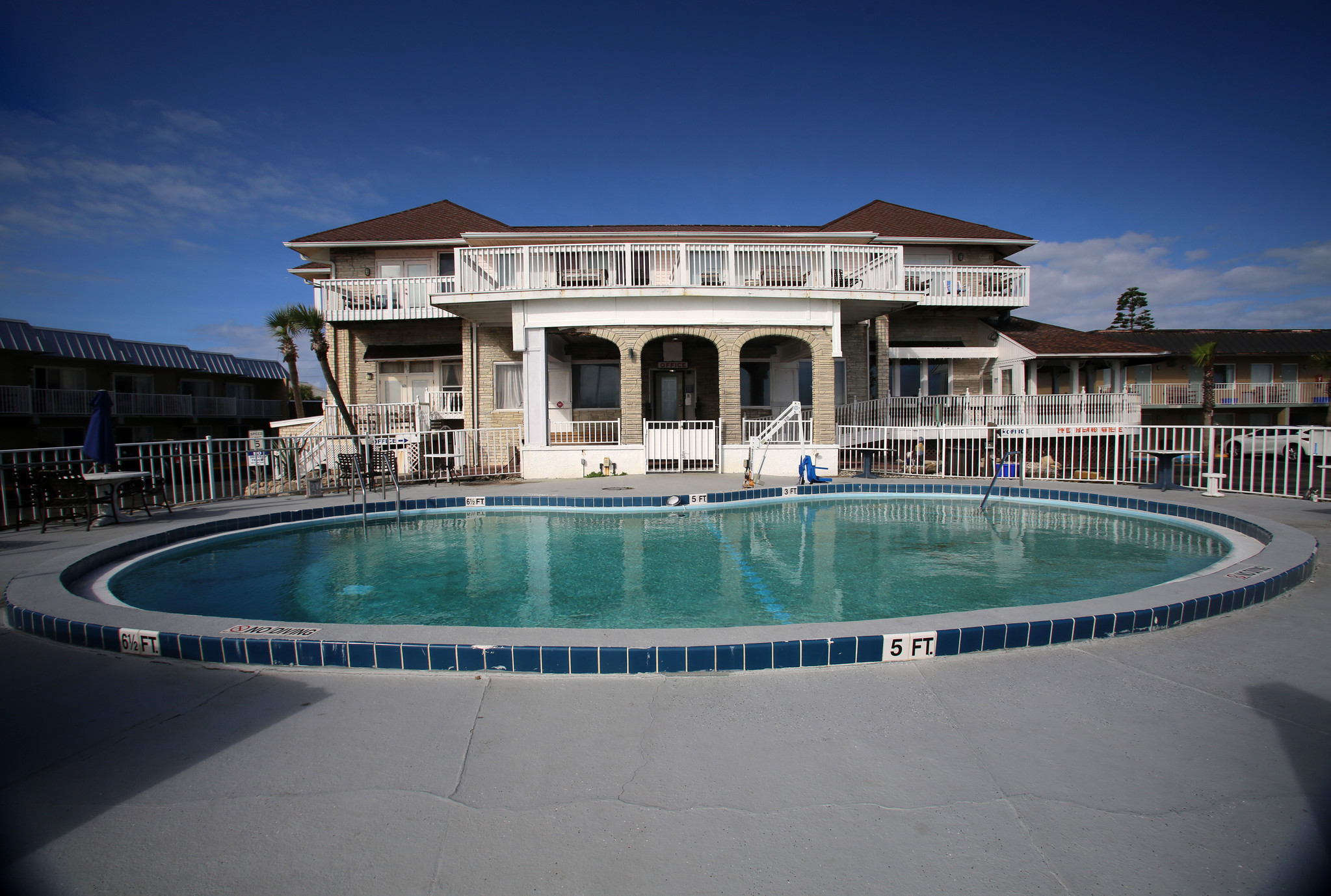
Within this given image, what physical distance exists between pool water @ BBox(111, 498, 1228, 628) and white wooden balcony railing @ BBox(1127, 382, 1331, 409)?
2743 centimetres

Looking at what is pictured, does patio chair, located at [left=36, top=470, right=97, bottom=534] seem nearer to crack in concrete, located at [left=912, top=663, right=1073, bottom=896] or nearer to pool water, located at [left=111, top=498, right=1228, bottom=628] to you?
pool water, located at [left=111, top=498, right=1228, bottom=628]

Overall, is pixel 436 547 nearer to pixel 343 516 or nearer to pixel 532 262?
pixel 343 516

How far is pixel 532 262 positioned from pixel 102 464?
351 inches

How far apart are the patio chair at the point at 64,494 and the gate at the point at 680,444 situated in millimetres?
9678

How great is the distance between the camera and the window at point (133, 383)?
3062 centimetres

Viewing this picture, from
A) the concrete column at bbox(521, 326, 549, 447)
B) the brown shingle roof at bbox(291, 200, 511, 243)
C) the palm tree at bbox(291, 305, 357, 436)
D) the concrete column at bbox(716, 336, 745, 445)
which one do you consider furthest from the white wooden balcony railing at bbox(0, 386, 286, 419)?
the concrete column at bbox(716, 336, 745, 445)

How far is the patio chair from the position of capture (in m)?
8.37

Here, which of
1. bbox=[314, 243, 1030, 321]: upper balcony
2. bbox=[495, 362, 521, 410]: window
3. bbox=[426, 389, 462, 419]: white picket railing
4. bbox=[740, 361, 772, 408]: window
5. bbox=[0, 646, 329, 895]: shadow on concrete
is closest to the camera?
bbox=[0, 646, 329, 895]: shadow on concrete

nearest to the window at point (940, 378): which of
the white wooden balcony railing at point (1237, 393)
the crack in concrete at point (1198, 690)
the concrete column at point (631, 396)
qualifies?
the concrete column at point (631, 396)

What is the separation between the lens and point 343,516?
10.1 meters

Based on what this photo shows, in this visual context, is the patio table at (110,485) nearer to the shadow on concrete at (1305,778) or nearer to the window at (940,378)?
the shadow on concrete at (1305,778)

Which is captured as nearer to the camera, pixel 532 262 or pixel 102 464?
pixel 102 464

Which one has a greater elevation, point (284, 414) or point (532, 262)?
point (532, 262)

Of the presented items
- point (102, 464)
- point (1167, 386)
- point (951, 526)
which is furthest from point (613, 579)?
point (1167, 386)
